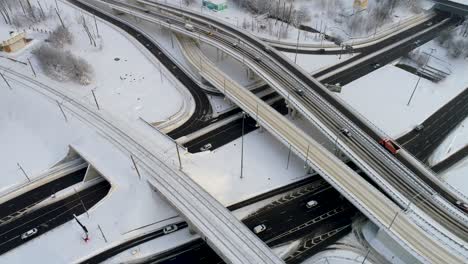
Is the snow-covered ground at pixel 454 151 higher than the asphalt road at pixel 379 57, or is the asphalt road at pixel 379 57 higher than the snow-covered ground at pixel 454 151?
the asphalt road at pixel 379 57

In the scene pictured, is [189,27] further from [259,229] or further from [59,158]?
[259,229]

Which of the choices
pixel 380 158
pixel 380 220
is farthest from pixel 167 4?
pixel 380 220

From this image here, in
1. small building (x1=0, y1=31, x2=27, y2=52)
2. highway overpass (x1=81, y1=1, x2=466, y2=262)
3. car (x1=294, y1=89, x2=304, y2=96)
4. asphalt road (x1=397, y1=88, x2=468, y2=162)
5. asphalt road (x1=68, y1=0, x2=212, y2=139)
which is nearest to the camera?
highway overpass (x1=81, y1=1, x2=466, y2=262)

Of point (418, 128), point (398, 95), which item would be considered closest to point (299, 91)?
point (418, 128)

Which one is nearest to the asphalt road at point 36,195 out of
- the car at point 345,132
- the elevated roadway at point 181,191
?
the elevated roadway at point 181,191

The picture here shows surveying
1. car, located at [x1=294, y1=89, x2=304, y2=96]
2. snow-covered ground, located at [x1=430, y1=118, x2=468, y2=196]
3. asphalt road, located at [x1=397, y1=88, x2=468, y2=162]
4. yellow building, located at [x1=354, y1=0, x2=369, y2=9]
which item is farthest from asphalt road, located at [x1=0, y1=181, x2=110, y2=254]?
yellow building, located at [x1=354, y1=0, x2=369, y2=9]

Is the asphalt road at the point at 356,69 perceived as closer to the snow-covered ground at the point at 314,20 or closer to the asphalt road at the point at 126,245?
the snow-covered ground at the point at 314,20

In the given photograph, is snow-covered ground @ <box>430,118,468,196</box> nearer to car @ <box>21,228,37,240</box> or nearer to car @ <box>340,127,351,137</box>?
car @ <box>340,127,351,137</box>
